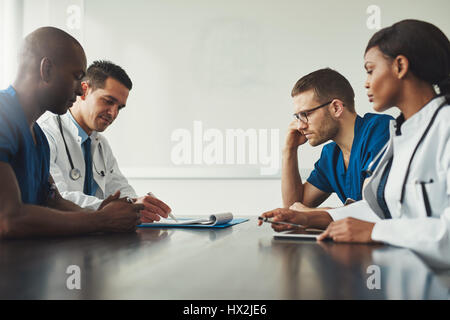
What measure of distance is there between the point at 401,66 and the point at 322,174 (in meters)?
1.09

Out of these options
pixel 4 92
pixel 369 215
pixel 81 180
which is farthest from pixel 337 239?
pixel 81 180

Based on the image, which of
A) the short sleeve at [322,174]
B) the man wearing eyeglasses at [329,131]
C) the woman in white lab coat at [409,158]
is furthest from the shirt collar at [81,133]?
the woman in white lab coat at [409,158]

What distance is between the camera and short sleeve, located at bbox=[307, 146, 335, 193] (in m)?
2.30

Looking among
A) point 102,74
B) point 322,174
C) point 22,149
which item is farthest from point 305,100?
point 22,149

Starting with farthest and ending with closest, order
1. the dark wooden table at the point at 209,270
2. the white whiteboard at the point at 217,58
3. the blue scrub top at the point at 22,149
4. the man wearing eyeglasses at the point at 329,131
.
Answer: the white whiteboard at the point at 217,58 → the man wearing eyeglasses at the point at 329,131 → the blue scrub top at the point at 22,149 → the dark wooden table at the point at 209,270

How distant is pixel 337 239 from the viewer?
1.08m

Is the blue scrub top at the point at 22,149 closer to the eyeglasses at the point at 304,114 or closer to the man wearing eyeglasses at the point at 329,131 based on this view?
the man wearing eyeglasses at the point at 329,131

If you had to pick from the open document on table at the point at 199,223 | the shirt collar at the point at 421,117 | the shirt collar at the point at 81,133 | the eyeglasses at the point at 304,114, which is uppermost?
the eyeglasses at the point at 304,114

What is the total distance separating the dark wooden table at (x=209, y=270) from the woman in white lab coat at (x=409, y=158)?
0.07m

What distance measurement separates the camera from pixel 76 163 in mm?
2221

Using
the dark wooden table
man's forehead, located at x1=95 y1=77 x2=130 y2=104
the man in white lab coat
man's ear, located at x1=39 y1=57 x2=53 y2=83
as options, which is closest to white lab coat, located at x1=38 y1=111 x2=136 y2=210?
the man in white lab coat

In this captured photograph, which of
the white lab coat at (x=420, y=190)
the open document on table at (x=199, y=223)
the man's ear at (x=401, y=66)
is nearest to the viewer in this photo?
the white lab coat at (x=420, y=190)

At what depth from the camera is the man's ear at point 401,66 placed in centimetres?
130
